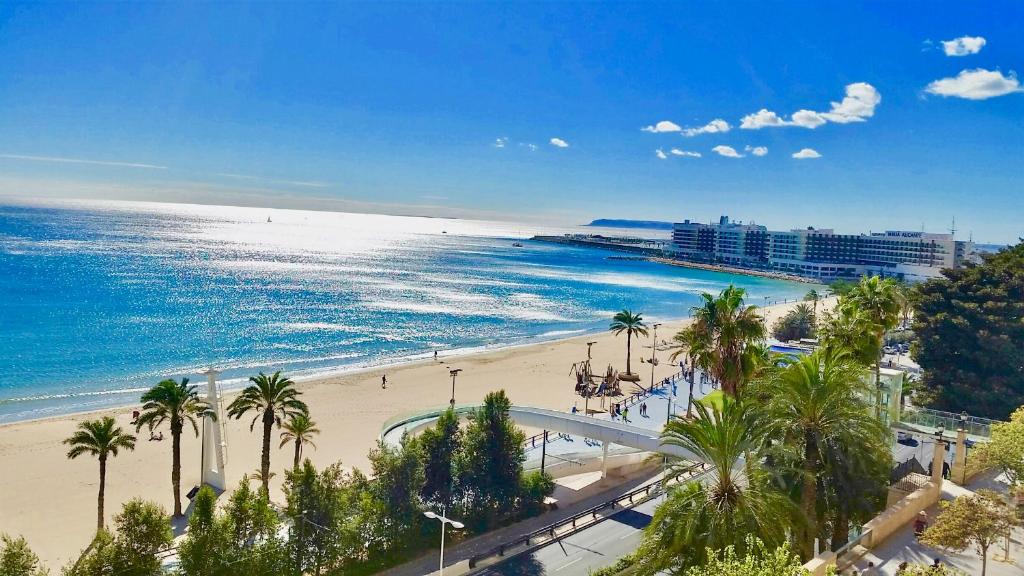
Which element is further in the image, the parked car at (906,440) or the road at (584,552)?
the parked car at (906,440)

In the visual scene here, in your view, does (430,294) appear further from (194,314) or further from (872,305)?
(872,305)

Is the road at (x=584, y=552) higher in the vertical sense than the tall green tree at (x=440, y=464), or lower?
lower

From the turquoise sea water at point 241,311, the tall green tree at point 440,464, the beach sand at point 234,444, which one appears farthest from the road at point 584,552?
the turquoise sea water at point 241,311

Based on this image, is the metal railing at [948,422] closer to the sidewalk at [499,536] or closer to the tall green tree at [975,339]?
the tall green tree at [975,339]

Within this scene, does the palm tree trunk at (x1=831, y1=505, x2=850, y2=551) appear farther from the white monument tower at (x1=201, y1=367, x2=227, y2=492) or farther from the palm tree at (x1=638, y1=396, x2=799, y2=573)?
the white monument tower at (x1=201, y1=367, x2=227, y2=492)

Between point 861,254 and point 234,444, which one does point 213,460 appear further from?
point 861,254

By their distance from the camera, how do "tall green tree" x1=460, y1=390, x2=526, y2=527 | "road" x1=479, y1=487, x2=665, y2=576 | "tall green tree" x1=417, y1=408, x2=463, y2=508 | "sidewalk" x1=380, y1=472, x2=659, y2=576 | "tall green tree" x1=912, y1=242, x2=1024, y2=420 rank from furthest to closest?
"tall green tree" x1=912, y1=242, x2=1024, y2=420 < "tall green tree" x1=460, y1=390, x2=526, y2=527 < "tall green tree" x1=417, y1=408, x2=463, y2=508 < "sidewalk" x1=380, y1=472, x2=659, y2=576 < "road" x1=479, y1=487, x2=665, y2=576

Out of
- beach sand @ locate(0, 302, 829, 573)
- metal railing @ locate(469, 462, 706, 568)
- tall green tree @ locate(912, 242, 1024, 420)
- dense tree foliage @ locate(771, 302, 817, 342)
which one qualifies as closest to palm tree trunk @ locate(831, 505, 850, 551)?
metal railing @ locate(469, 462, 706, 568)
